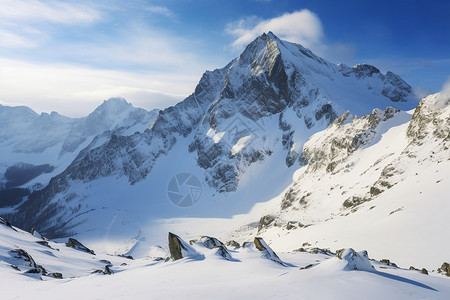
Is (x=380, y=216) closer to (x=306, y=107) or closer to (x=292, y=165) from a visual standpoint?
(x=292, y=165)

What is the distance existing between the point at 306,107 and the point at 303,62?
40.5 meters

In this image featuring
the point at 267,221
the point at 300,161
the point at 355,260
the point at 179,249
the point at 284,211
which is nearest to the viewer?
the point at 355,260

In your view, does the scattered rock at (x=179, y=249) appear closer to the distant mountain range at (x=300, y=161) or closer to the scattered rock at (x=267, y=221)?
the distant mountain range at (x=300, y=161)

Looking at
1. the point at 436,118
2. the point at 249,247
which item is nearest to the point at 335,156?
the point at 436,118

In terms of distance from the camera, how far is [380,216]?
3653cm

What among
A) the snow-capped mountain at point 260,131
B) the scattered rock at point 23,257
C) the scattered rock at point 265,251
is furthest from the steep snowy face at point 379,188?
the snow-capped mountain at point 260,131

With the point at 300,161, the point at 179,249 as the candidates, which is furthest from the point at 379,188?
the point at 300,161

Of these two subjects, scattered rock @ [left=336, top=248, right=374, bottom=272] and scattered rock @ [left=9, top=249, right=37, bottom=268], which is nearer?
scattered rock @ [left=336, top=248, right=374, bottom=272]

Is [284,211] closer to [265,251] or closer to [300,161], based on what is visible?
[300,161]

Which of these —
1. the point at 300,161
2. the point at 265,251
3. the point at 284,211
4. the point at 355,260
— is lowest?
the point at 284,211

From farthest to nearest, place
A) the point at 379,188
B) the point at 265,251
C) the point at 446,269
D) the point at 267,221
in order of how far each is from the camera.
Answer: the point at 267,221, the point at 379,188, the point at 446,269, the point at 265,251

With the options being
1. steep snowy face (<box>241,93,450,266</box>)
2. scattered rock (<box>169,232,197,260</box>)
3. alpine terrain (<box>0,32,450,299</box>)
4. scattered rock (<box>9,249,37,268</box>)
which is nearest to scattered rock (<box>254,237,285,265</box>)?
alpine terrain (<box>0,32,450,299</box>)

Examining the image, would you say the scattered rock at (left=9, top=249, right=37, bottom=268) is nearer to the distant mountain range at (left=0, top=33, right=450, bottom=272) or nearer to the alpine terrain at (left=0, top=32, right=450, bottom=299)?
the alpine terrain at (left=0, top=32, right=450, bottom=299)

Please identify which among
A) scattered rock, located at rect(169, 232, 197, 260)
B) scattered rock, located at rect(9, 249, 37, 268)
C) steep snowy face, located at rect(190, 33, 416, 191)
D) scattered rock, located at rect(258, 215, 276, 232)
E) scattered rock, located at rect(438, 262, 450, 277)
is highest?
steep snowy face, located at rect(190, 33, 416, 191)
